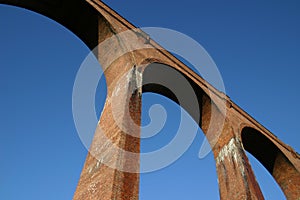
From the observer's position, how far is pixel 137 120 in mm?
5523

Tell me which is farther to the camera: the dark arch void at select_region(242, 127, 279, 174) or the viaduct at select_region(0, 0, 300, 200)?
the dark arch void at select_region(242, 127, 279, 174)

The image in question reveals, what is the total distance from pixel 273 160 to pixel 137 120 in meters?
7.57

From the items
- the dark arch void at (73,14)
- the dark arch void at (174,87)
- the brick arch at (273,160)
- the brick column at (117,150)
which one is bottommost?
the brick column at (117,150)

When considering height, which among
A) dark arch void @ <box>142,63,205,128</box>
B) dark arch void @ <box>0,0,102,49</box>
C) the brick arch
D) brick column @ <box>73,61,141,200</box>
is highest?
dark arch void @ <box>0,0,102,49</box>

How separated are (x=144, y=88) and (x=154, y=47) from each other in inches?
44.7

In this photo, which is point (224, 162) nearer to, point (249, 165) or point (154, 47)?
point (249, 165)

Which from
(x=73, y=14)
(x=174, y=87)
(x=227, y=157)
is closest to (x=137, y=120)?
(x=73, y=14)

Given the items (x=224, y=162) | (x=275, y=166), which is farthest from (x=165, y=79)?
(x=275, y=166)

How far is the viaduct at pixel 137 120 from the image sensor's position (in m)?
4.89

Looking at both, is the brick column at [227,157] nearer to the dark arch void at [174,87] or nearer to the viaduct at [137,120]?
the viaduct at [137,120]

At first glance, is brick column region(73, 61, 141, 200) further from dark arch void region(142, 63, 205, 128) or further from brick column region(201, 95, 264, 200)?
brick column region(201, 95, 264, 200)

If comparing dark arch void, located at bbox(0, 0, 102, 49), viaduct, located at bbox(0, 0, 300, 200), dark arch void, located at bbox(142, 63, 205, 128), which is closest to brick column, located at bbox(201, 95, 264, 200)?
viaduct, located at bbox(0, 0, 300, 200)

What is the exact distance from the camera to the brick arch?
10.7m

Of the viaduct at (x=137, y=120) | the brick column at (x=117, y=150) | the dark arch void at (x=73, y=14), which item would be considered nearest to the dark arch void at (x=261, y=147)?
the viaduct at (x=137, y=120)
